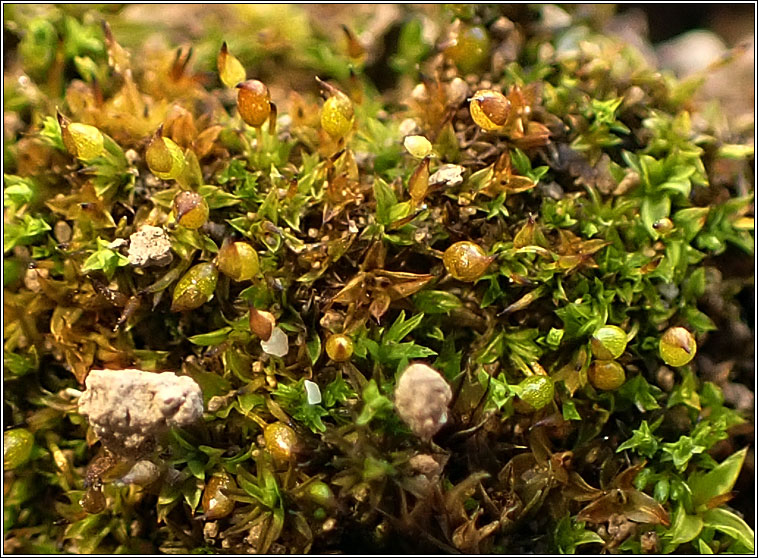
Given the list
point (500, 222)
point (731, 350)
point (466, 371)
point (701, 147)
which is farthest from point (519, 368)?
point (701, 147)

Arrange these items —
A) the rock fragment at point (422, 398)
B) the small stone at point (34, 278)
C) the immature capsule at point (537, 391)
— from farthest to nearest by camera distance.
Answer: the small stone at point (34, 278) → the immature capsule at point (537, 391) → the rock fragment at point (422, 398)

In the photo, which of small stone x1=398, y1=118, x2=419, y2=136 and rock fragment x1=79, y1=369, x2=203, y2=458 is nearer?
rock fragment x1=79, y1=369, x2=203, y2=458

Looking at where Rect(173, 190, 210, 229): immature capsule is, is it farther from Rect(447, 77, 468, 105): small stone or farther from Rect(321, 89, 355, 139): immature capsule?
Rect(447, 77, 468, 105): small stone

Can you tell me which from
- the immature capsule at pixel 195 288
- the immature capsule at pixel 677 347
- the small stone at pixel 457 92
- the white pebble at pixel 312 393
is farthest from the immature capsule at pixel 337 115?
the immature capsule at pixel 677 347

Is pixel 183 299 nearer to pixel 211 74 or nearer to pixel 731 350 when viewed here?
pixel 211 74

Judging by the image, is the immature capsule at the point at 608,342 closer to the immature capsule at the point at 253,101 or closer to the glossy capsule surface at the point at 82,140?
the immature capsule at the point at 253,101

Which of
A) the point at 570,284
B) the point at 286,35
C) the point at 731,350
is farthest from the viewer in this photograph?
the point at 286,35

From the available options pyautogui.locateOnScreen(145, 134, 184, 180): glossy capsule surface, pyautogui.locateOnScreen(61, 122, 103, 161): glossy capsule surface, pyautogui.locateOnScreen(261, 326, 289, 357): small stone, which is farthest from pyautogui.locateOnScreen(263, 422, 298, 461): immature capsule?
pyautogui.locateOnScreen(61, 122, 103, 161): glossy capsule surface
